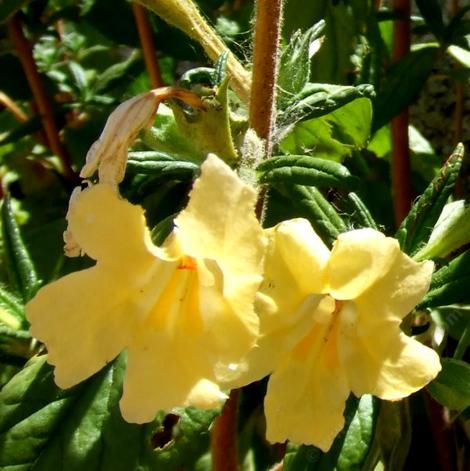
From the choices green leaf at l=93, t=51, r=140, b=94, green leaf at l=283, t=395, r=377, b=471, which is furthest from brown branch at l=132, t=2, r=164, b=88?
green leaf at l=283, t=395, r=377, b=471

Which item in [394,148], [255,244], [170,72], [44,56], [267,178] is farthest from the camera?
[44,56]

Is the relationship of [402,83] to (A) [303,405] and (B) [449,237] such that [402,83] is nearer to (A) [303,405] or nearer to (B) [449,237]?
(B) [449,237]

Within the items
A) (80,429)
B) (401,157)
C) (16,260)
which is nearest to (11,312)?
(16,260)

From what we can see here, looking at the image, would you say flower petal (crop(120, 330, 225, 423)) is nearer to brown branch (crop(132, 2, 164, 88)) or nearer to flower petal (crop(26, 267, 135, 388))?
flower petal (crop(26, 267, 135, 388))

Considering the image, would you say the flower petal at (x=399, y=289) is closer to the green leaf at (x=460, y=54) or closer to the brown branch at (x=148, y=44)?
the green leaf at (x=460, y=54)

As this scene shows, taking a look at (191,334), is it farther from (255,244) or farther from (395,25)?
(395,25)

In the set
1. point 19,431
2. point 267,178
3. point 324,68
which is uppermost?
point 267,178

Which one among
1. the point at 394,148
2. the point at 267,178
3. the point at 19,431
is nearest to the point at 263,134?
the point at 267,178
